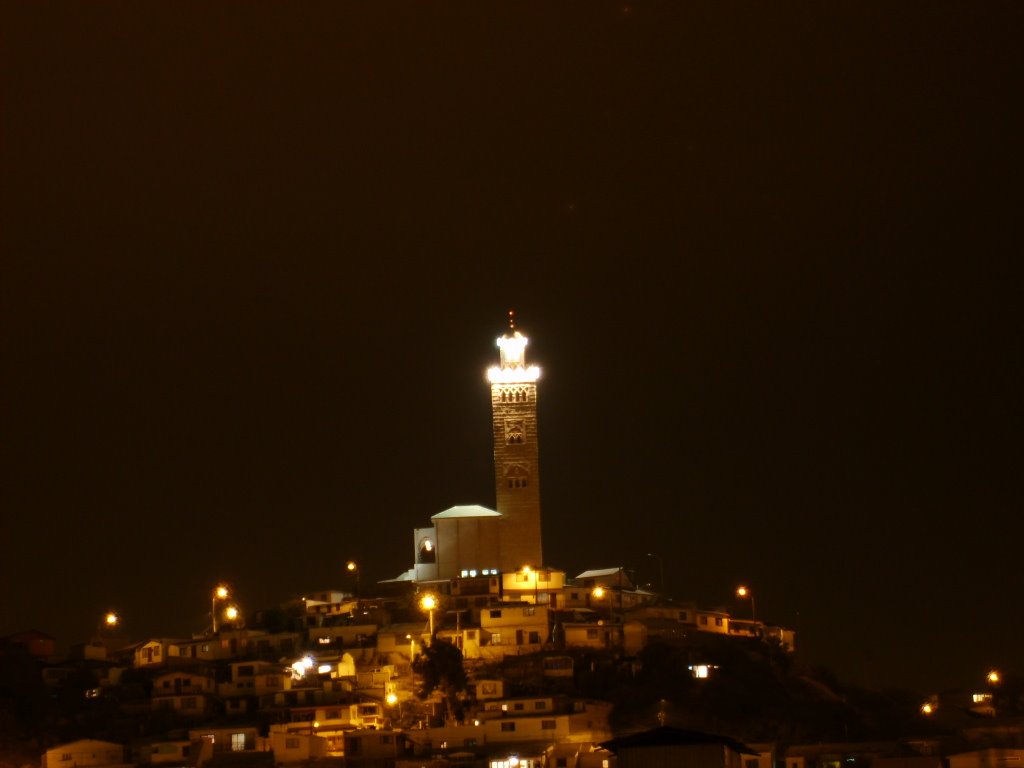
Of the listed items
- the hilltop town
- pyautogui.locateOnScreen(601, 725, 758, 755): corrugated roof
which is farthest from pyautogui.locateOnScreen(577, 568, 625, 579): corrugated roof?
pyautogui.locateOnScreen(601, 725, 758, 755): corrugated roof

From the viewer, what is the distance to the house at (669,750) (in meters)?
38.5

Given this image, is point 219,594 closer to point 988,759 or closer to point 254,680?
point 254,680

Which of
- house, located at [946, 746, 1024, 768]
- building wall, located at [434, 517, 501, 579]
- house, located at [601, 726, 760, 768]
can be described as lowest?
house, located at [601, 726, 760, 768]

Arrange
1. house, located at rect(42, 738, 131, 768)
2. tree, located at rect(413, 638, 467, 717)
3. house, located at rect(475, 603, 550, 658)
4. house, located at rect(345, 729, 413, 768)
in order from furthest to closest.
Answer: house, located at rect(475, 603, 550, 658), tree, located at rect(413, 638, 467, 717), house, located at rect(42, 738, 131, 768), house, located at rect(345, 729, 413, 768)

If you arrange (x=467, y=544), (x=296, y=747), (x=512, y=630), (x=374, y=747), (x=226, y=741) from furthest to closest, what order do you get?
1. (x=467, y=544)
2. (x=512, y=630)
3. (x=226, y=741)
4. (x=296, y=747)
5. (x=374, y=747)

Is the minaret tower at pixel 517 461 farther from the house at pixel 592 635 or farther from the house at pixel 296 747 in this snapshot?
the house at pixel 296 747

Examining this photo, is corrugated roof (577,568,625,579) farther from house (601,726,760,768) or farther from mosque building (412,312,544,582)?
house (601,726,760,768)

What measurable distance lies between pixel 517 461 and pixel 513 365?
4.21 m

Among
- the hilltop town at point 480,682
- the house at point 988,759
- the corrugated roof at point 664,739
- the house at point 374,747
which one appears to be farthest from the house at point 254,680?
the corrugated roof at point 664,739

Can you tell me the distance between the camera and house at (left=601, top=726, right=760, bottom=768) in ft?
126

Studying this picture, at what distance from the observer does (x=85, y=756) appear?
52344 mm

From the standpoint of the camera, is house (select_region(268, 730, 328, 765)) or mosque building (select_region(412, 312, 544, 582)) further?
mosque building (select_region(412, 312, 544, 582))

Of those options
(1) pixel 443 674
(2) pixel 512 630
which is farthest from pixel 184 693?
(2) pixel 512 630

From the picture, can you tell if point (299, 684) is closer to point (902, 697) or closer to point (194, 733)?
point (194, 733)
